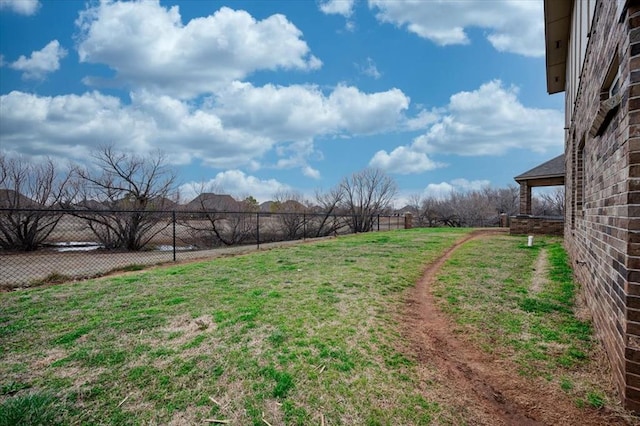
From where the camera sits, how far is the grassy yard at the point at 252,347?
6.98ft

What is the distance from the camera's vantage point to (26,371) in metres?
2.53

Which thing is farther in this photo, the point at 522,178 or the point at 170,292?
the point at 522,178

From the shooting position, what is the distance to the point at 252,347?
2.94 meters

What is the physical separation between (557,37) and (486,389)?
8.96m


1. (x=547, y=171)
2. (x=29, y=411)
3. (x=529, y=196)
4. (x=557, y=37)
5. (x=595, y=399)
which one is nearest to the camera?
(x=29, y=411)

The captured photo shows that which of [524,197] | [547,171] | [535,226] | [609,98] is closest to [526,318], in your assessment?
[609,98]

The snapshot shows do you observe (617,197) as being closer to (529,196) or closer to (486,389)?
(486,389)

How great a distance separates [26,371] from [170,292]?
7.45 ft

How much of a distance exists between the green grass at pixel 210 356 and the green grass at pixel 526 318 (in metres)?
0.91

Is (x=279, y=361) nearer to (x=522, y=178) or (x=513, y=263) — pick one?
(x=513, y=263)

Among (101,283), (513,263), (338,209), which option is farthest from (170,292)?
(338,209)

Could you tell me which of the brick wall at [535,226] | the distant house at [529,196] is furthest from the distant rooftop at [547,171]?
the brick wall at [535,226]

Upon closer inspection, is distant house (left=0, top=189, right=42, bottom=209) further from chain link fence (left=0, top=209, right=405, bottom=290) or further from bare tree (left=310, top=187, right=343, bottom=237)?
bare tree (left=310, top=187, right=343, bottom=237)

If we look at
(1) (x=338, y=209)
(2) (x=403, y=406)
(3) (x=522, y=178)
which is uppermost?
(3) (x=522, y=178)
